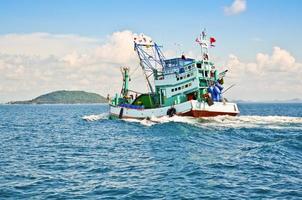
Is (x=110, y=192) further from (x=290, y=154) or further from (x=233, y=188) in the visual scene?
(x=290, y=154)

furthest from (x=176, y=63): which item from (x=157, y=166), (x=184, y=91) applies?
(x=157, y=166)

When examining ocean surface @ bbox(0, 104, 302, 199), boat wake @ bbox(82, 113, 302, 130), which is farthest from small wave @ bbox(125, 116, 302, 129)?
ocean surface @ bbox(0, 104, 302, 199)

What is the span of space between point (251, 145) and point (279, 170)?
38.6ft

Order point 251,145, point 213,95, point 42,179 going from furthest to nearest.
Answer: point 213,95 < point 251,145 < point 42,179

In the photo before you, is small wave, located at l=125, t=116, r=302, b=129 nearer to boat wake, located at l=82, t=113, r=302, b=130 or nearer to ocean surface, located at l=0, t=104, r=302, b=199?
boat wake, located at l=82, t=113, r=302, b=130

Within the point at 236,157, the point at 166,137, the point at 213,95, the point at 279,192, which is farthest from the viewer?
the point at 213,95

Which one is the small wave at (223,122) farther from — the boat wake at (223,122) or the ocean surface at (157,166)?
the ocean surface at (157,166)

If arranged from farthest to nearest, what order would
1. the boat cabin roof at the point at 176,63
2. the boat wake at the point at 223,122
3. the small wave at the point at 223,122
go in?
the boat cabin roof at the point at 176,63
the small wave at the point at 223,122
the boat wake at the point at 223,122

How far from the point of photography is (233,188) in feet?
69.9

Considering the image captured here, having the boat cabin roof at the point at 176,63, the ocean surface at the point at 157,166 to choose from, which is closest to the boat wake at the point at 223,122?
the ocean surface at the point at 157,166

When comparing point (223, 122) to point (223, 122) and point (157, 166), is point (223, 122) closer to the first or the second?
point (223, 122)

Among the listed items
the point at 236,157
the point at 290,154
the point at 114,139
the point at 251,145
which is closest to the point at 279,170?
the point at 236,157

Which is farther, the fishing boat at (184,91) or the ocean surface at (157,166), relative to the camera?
the fishing boat at (184,91)

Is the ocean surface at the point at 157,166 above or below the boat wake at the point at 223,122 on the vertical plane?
below
